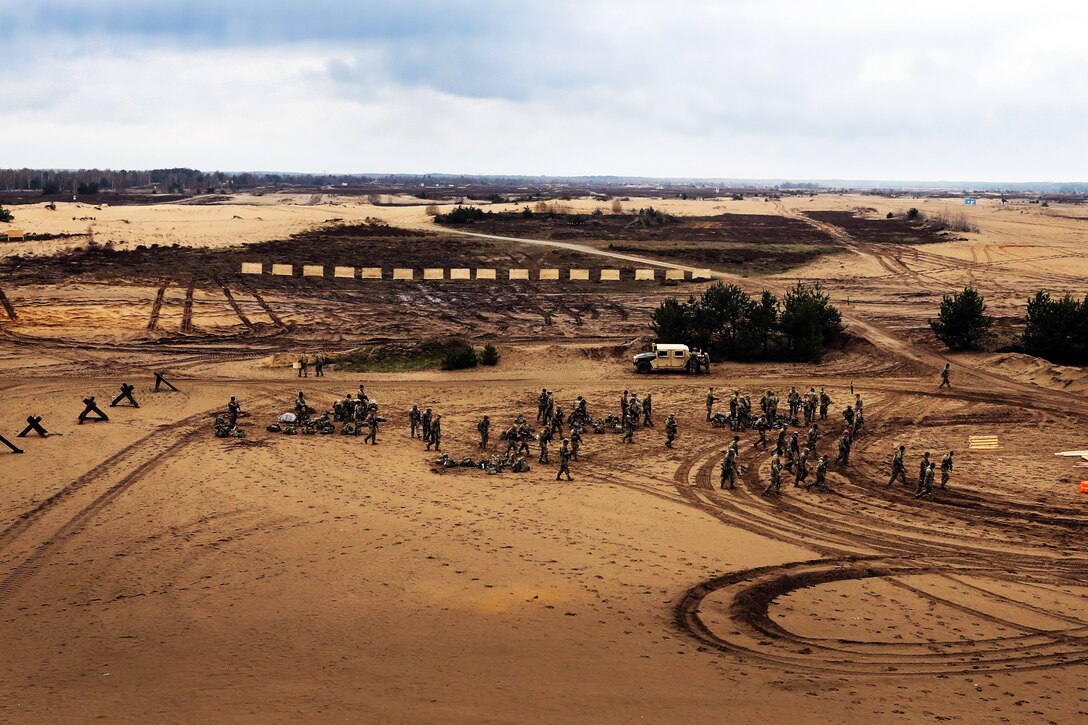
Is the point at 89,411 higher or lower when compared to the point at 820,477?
lower

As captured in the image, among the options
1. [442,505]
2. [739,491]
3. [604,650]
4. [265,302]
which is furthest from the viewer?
[265,302]

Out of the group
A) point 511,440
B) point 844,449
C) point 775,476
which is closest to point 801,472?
point 775,476

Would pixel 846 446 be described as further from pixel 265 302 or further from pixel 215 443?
pixel 265 302

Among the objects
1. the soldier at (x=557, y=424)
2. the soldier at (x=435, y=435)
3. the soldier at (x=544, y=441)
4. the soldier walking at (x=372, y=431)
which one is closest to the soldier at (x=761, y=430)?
the soldier at (x=557, y=424)

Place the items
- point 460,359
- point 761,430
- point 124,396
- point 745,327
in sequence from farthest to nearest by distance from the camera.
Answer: point 745,327
point 460,359
point 124,396
point 761,430

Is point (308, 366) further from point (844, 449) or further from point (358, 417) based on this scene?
point (844, 449)

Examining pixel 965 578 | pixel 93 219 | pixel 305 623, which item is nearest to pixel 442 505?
pixel 305 623

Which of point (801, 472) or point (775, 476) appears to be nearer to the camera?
point (775, 476)
